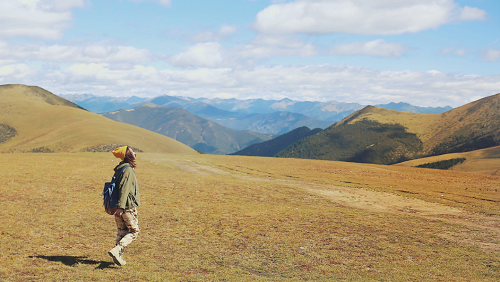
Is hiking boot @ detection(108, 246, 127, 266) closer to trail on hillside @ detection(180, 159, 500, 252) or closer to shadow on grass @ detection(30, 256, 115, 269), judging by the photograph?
shadow on grass @ detection(30, 256, 115, 269)

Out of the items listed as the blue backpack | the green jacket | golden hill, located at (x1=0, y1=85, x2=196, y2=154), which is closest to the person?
the green jacket

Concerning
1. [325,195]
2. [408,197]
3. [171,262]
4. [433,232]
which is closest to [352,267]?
[171,262]

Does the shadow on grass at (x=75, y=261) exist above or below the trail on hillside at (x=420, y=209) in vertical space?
above

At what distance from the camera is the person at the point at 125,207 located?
31.2 feet

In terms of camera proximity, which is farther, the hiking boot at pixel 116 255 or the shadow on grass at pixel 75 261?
the shadow on grass at pixel 75 261

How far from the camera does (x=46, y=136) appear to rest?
13525cm

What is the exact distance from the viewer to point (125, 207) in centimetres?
962

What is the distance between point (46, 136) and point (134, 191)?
496ft

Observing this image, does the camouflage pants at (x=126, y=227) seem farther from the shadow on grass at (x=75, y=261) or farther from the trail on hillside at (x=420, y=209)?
the trail on hillside at (x=420, y=209)

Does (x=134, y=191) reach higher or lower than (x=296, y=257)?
higher

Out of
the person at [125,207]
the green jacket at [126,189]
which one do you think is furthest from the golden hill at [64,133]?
the green jacket at [126,189]

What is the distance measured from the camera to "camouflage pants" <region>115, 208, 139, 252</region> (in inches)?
381

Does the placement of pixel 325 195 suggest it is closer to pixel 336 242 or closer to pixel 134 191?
pixel 336 242

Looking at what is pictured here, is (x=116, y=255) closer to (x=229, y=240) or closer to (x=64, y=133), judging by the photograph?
(x=229, y=240)
